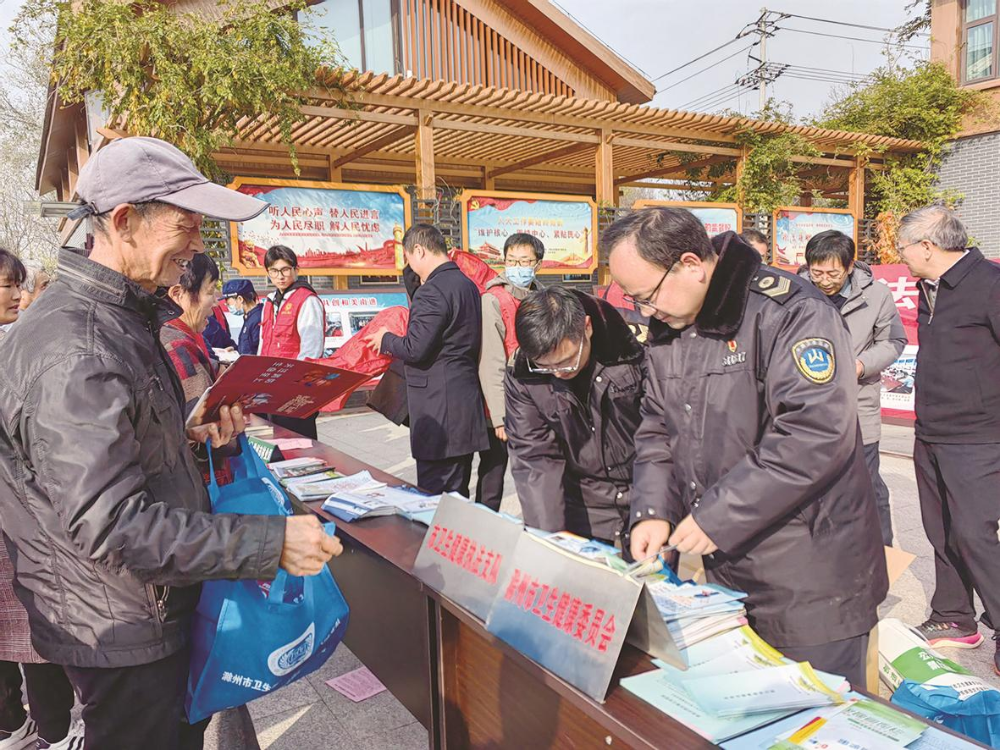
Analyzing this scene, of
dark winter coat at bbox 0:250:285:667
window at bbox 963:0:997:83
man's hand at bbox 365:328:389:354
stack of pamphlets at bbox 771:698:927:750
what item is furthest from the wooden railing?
stack of pamphlets at bbox 771:698:927:750

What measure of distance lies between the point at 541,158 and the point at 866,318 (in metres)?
8.92

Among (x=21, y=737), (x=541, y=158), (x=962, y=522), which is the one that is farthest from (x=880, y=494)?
(x=541, y=158)

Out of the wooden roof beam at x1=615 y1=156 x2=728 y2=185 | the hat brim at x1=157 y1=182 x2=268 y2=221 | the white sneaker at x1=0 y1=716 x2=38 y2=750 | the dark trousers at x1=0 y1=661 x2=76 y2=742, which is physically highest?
the wooden roof beam at x1=615 y1=156 x2=728 y2=185

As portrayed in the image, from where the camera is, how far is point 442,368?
3.44 m

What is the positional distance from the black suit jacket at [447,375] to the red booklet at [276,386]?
3.70ft

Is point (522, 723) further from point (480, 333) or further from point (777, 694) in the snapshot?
point (480, 333)

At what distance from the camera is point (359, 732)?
239 cm

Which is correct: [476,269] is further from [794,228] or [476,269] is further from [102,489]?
[794,228]

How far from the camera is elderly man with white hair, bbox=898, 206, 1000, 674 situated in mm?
2609

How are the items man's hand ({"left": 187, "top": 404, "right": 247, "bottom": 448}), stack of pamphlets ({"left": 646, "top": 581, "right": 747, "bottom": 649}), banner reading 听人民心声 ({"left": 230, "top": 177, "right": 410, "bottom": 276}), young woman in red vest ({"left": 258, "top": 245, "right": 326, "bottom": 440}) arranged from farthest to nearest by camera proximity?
banner reading 听人民心声 ({"left": 230, "top": 177, "right": 410, "bottom": 276}) < young woman in red vest ({"left": 258, "top": 245, "right": 326, "bottom": 440}) < man's hand ({"left": 187, "top": 404, "right": 247, "bottom": 448}) < stack of pamphlets ({"left": 646, "top": 581, "right": 747, "bottom": 649})

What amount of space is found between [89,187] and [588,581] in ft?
3.86

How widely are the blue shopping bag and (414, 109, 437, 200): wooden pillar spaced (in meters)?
7.54

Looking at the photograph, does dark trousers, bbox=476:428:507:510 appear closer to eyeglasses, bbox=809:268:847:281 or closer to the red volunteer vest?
the red volunteer vest

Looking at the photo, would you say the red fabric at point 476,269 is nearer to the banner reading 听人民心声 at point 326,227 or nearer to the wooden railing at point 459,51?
the banner reading 听人民心声 at point 326,227
